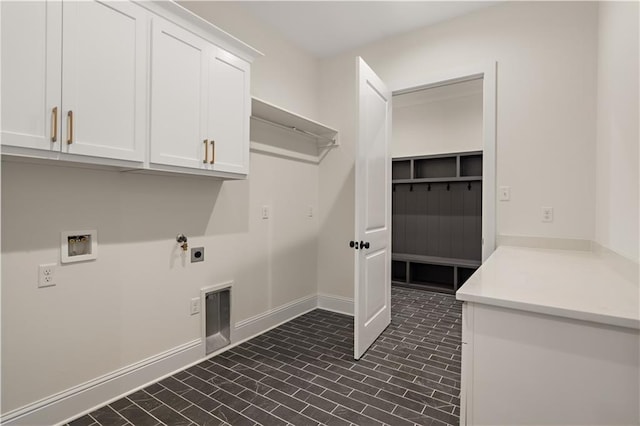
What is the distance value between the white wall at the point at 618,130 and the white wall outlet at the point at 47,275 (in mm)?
2850

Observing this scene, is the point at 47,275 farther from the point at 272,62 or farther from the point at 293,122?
the point at 272,62

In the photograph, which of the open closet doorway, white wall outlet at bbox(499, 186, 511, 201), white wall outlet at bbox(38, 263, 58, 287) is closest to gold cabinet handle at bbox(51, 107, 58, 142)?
white wall outlet at bbox(38, 263, 58, 287)

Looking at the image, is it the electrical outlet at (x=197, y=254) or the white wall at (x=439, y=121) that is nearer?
the electrical outlet at (x=197, y=254)

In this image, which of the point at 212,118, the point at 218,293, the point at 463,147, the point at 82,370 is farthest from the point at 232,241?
the point at 463,147

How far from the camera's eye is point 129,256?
Result: 194cm

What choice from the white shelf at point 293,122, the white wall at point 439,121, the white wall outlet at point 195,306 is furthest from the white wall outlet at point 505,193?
the white wall outlet at point 195,306

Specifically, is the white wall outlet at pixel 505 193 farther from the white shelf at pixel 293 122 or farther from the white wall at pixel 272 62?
the white wall at pixel 272 62

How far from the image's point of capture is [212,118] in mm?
2057

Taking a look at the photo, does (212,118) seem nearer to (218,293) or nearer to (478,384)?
(218,293)

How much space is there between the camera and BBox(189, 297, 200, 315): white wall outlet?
7.56ft

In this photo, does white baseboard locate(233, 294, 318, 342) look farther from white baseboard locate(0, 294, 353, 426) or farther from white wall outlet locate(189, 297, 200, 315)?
white wall outlet locate(189, 297, 200, 315)

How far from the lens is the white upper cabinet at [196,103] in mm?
1764

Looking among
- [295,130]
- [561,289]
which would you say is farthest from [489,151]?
[295,130]

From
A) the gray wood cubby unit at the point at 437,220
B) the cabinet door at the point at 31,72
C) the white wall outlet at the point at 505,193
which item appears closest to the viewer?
the cabinet door at the point at 31,72
